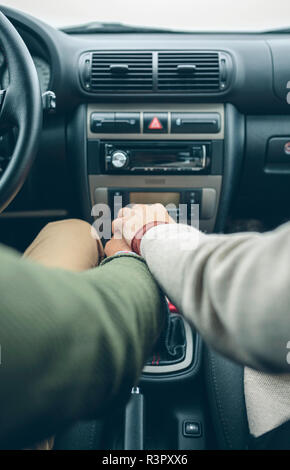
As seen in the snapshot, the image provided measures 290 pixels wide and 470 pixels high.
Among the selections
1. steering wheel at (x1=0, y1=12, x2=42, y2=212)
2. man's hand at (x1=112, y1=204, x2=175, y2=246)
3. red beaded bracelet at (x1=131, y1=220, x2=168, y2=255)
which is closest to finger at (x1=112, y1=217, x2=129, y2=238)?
man's hand at (x1=112, y1=204, x2=175, y2=246)

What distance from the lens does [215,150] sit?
4.54 feet

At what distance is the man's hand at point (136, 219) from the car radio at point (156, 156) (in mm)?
405

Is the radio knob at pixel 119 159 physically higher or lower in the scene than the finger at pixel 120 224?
higher

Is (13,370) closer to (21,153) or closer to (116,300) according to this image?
(116,300)

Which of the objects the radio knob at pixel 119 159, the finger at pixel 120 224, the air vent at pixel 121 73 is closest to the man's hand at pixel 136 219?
the finger at pixel 120 224

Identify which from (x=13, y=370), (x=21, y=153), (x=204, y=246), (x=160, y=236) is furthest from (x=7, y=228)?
(x=13, y=370)

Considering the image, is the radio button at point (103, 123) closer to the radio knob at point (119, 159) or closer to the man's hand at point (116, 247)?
the radio knob at point (119, 159)

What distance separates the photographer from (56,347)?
1.17 ft

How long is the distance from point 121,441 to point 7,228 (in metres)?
1.01

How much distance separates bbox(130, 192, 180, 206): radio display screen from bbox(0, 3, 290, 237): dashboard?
0.4 inches

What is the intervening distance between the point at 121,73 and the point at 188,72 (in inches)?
8.1

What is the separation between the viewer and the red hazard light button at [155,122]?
1.34 meters

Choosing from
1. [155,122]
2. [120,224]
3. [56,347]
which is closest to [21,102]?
[120,224]

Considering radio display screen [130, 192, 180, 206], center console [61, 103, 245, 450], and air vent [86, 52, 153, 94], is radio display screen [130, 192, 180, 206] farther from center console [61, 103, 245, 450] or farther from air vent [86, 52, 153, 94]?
air vent [86, 52, 153, 94]
